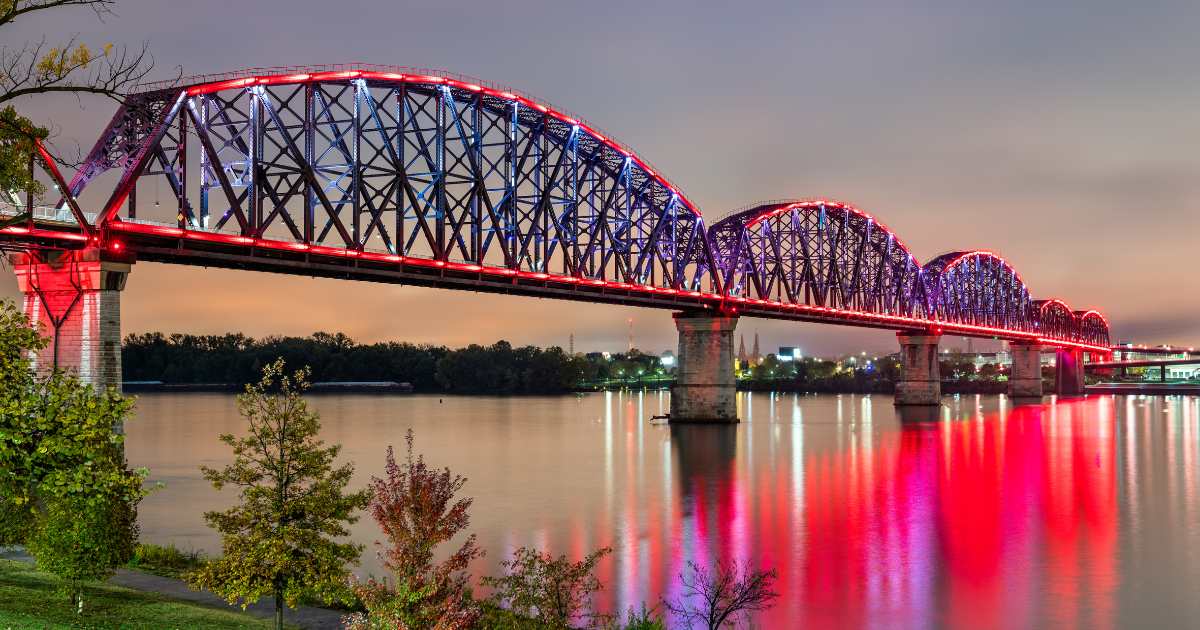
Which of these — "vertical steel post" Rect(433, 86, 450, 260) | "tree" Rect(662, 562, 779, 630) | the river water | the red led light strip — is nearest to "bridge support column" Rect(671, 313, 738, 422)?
the river water

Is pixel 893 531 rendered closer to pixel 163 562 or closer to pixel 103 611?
pixel 163 562

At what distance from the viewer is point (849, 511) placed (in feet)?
156

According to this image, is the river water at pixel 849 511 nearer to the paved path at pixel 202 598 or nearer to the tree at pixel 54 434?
the paved path at pixel 202 598

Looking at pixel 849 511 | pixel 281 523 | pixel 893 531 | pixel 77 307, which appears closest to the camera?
pixel 281 523

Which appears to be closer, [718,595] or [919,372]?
[718,595]

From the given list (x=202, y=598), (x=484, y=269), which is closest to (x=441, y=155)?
(x=484, y=269)

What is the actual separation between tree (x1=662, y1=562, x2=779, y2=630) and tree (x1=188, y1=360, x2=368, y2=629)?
7478mm

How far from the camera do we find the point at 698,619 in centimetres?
2475

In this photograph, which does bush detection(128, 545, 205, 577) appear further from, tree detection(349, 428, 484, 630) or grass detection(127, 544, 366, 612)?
tree detection(349, 428, 484, 630)

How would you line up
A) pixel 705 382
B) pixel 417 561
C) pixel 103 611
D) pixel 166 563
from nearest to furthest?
pixel 417 561 → pixel 103 611 → pixel 166 563 → pixel 705 382

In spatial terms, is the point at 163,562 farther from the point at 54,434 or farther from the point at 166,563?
the point at 54,434

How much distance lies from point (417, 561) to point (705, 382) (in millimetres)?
85845

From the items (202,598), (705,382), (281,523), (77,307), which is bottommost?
(202,598)

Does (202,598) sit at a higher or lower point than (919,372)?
lower
